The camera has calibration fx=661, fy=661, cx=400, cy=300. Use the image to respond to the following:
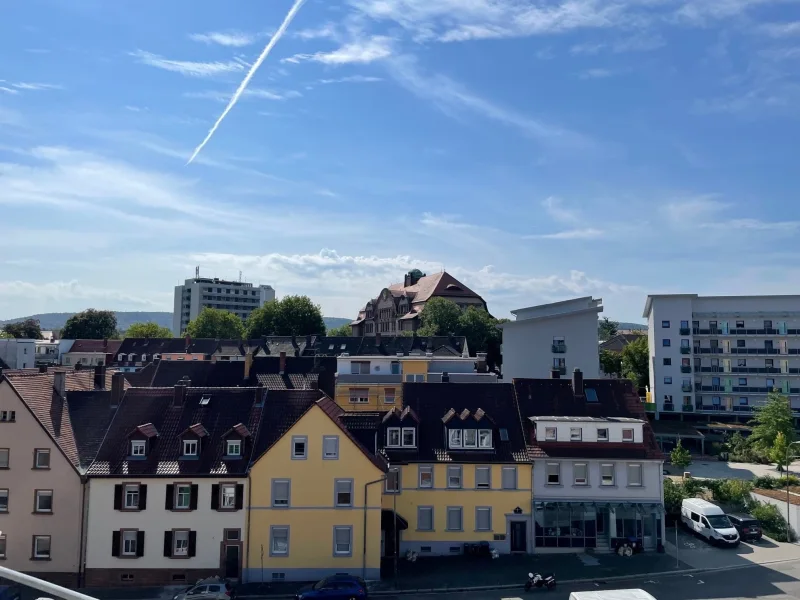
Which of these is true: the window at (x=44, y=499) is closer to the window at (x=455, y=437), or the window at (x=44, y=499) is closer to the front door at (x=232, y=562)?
the front door at (x=232, y=562)

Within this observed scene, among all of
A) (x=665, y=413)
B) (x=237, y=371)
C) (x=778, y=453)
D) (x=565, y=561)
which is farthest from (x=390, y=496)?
(x=665, y=413)

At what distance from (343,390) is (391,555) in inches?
831

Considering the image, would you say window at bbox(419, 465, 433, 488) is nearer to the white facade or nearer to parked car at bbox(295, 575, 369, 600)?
parked car at bbox(295, 575, 369, 600)

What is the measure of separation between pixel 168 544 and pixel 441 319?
98.7 meters

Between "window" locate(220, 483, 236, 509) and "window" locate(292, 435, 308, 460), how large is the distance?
3.74m

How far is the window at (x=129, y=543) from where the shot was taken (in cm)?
3569

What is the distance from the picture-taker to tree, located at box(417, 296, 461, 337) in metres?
130

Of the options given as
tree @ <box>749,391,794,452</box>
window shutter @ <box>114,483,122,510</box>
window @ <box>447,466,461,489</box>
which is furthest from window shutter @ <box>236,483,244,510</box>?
tree @ <box>749,391,794,452</box>

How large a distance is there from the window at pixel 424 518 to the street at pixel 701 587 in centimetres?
673

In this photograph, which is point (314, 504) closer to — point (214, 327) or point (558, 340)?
point (558, 340)

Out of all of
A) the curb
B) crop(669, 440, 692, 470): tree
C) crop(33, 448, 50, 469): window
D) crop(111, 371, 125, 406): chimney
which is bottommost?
the curb

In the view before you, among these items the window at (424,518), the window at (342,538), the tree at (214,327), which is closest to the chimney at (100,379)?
the window at (342,538)

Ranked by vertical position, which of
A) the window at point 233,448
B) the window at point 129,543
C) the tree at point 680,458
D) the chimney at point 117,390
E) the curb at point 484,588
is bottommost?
the curb at point 484,588

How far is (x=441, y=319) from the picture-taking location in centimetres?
Result: 13175
